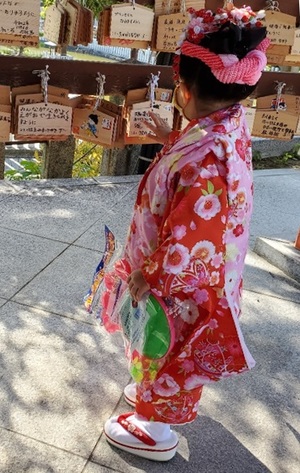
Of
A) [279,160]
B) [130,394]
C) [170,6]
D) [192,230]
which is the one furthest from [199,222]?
[279,160]

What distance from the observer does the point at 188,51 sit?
73.5 inches

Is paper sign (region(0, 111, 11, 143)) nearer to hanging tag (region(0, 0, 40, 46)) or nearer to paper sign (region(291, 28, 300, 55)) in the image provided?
hanging tag (region(0, 0, 40, 46))

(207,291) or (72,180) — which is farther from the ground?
(207,291)

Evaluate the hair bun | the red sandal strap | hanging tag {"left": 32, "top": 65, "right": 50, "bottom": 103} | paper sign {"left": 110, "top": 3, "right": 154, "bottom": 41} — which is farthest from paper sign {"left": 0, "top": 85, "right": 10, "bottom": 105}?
the red sandal strap

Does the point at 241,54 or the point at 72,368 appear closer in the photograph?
the point at 241,54

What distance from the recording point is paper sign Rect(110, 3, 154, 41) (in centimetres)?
329

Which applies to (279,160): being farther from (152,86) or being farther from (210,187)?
(210,187)

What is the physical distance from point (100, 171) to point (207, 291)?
367 cm

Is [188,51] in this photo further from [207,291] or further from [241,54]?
[207,291]

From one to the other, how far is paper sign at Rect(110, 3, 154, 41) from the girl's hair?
5.06 ft

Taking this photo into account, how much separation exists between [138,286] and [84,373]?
3.27ft

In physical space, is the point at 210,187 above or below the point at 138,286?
above

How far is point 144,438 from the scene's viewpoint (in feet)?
7.79

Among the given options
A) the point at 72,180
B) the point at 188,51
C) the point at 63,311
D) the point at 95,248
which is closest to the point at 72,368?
the point at 63,311
